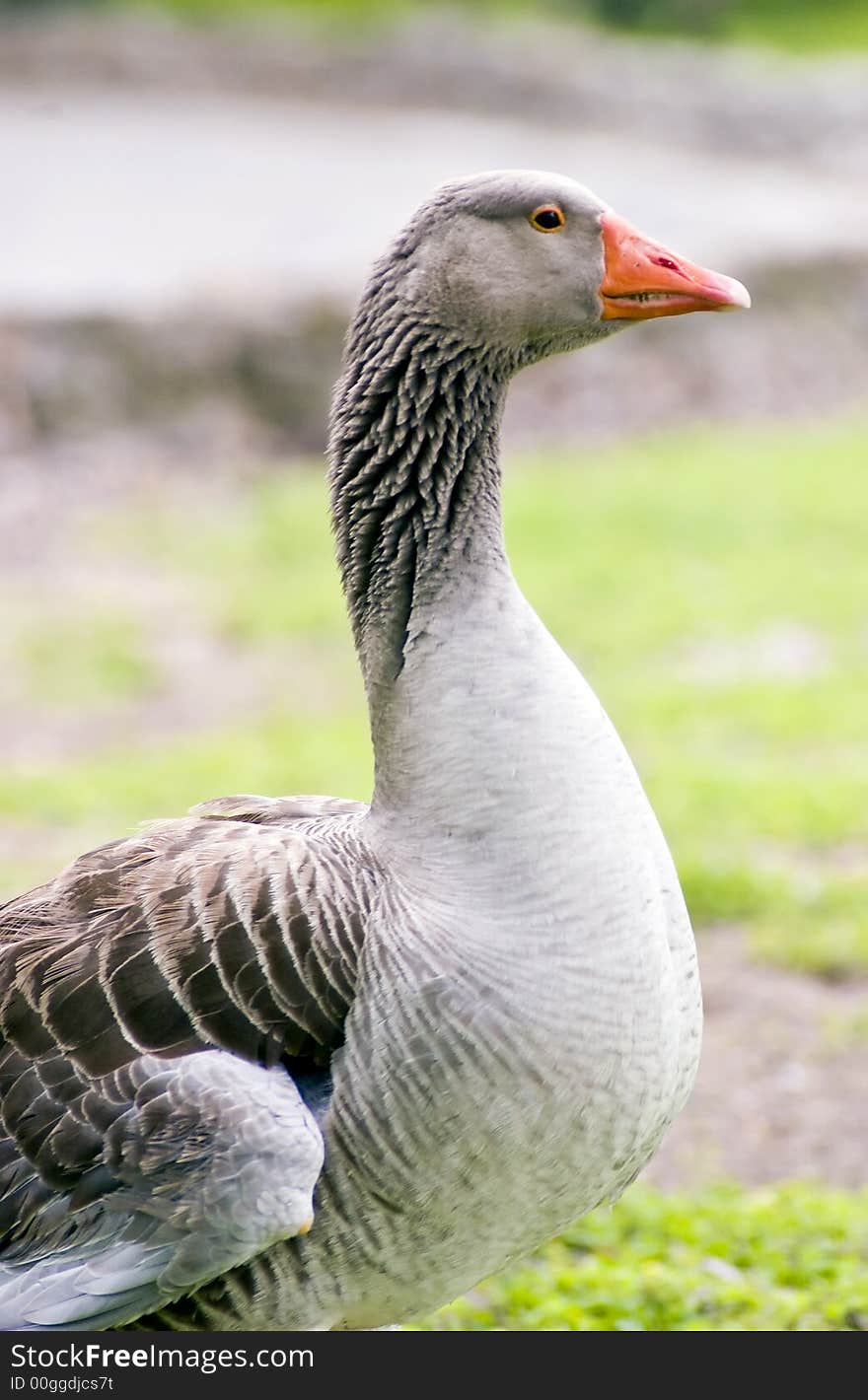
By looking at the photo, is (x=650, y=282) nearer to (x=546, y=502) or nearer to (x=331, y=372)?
(x=546, y=502)

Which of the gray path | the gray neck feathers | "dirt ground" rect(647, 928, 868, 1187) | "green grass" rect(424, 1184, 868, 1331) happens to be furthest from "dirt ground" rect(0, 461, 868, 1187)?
the gray path

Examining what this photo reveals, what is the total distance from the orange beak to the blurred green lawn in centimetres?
241

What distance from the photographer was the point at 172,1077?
3.20 metres

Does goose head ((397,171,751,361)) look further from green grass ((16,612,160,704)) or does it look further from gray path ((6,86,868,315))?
gray path ((6,86,868,315))

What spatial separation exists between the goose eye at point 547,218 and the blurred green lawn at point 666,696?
2576mm

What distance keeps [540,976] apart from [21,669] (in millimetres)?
6819

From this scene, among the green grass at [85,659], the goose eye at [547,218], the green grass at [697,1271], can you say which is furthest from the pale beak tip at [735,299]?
the green grass at [85,659]

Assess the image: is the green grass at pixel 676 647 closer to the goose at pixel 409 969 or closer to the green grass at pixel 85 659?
the green grass at pixel 85 659

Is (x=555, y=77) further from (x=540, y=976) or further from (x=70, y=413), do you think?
(x=540, y=976)

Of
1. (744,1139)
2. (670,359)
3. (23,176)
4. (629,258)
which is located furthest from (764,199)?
(629,258)

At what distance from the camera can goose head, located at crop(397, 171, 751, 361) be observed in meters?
3.41

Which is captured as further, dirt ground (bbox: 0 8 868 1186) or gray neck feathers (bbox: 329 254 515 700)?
dirt ground (bbox: 0 8 868 1186)

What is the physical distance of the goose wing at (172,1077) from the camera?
10.2 ft

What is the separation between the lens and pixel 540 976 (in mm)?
3160
